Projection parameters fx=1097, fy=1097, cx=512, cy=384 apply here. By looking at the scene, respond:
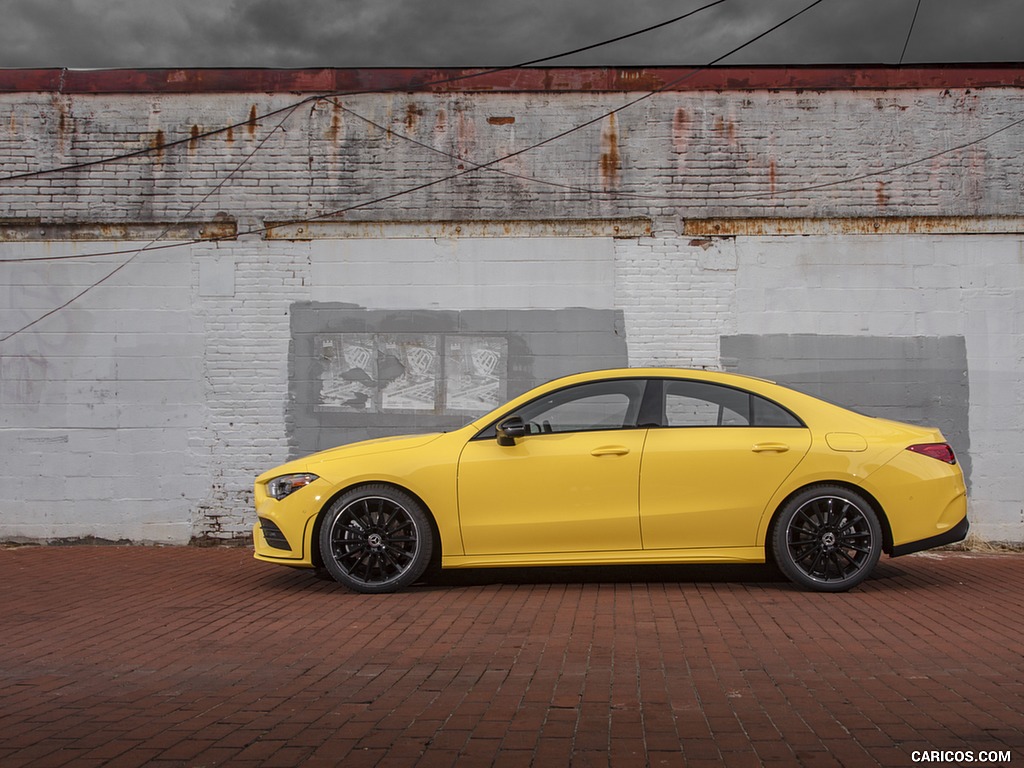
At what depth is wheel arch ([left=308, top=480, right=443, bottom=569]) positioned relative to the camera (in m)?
7.42

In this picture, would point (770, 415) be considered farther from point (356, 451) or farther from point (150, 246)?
point (150, 246)

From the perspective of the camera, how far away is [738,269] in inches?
426

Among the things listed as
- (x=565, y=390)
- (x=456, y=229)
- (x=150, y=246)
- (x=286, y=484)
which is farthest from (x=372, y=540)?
(x=150, y=246)

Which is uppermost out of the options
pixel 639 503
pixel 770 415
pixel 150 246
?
pixel 150 246

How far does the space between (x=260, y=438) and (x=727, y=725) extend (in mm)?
7583

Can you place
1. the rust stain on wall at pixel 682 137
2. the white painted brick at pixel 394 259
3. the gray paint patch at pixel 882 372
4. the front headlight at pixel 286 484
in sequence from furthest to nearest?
1. the rust stain on wall at pixel 682 137
2. the white painted brick at pixel 394 259
3. the gray paint patch at pixel 882 372
4. the front headlight at pixel 286 484

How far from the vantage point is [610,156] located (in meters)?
11.0

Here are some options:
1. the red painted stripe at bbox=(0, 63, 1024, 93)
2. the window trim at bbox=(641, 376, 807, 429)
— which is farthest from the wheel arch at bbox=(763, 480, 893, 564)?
the red painted stripe at bbox=(0, 63, 1024, 93)

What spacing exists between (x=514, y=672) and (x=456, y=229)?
6.62 metres

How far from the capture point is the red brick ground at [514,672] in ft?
12.8

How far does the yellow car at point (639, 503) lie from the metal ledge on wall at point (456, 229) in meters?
3.85

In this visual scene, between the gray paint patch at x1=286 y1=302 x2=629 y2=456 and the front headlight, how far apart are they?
3143 mm

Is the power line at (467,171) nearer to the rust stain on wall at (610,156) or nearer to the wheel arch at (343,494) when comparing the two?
the rust stain on wall at (610,156)

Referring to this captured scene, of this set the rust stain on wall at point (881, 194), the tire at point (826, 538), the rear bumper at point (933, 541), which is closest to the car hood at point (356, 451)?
the tire at point (826, 538)
